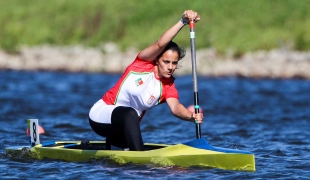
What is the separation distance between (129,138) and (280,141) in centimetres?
410

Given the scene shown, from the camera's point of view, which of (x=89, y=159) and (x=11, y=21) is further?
(x=11, y=21)

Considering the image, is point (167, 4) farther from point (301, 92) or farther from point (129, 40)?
point (301, 92)

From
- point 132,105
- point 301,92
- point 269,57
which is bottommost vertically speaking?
point 132,105

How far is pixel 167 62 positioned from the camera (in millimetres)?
8273

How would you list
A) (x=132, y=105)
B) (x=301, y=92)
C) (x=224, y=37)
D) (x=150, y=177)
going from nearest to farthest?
(x=150, y=177) → (x=132, y=105) → (x=301, y=92) → (x=224, y=37)

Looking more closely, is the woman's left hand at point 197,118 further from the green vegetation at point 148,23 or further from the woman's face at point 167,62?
the green vegetation at point 148,23

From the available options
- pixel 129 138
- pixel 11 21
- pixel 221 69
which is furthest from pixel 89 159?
pixel 11 21

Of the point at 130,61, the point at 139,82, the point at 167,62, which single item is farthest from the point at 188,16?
the point at 130,61

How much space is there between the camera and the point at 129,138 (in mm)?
8570

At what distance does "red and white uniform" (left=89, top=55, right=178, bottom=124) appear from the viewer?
27.7 ft

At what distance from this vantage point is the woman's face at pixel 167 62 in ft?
27.1

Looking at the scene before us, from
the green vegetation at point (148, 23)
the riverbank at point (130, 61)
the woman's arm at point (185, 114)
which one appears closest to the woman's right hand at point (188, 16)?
the woman's arm at point (185, 114)

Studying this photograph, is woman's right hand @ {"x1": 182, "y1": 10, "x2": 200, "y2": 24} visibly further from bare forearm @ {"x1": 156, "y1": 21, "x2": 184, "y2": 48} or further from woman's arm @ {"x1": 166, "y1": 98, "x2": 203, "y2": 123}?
woman's arm @ {"x1": 166, "y1": 98, "x2": 203, "y2": 123}

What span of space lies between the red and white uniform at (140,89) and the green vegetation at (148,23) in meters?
22.3
